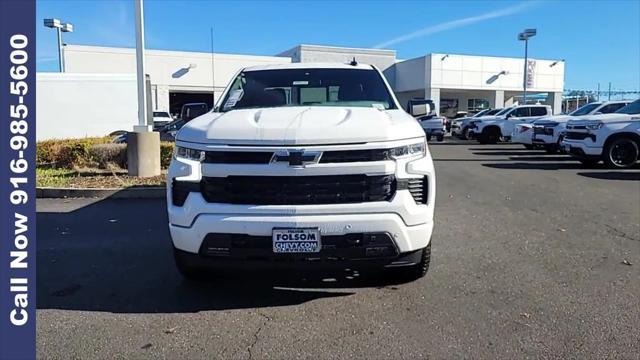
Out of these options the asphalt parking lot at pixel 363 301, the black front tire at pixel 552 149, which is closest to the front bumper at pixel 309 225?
the asphalt parking lot at pixel 363 301

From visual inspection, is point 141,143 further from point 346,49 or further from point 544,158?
point 346,49

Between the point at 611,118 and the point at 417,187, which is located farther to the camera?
the point at 611,118

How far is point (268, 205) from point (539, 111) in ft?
72.8

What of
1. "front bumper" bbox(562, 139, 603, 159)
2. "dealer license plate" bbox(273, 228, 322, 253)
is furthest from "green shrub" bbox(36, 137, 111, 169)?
"front bumper" bbox(562, 139, 603, 159)

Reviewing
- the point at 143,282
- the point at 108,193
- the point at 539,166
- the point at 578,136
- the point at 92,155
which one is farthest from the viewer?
the point at 539,166

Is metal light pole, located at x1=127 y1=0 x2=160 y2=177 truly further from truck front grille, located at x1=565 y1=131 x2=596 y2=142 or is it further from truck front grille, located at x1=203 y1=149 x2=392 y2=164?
truck front grille, located at x1=565 y1=131 x2=596 y2=142

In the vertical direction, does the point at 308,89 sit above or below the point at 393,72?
below

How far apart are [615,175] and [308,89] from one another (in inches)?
377

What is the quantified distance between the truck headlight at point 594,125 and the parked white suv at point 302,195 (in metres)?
11.0

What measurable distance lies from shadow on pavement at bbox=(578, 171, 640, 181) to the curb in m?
9.35

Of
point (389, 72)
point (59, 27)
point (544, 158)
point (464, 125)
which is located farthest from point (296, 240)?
point (389, 72)

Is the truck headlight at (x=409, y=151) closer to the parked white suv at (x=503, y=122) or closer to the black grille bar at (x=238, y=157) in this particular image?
the black grille bar at (x=238, y=157)

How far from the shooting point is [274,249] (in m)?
3.53

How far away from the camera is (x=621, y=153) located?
13.0 meters
